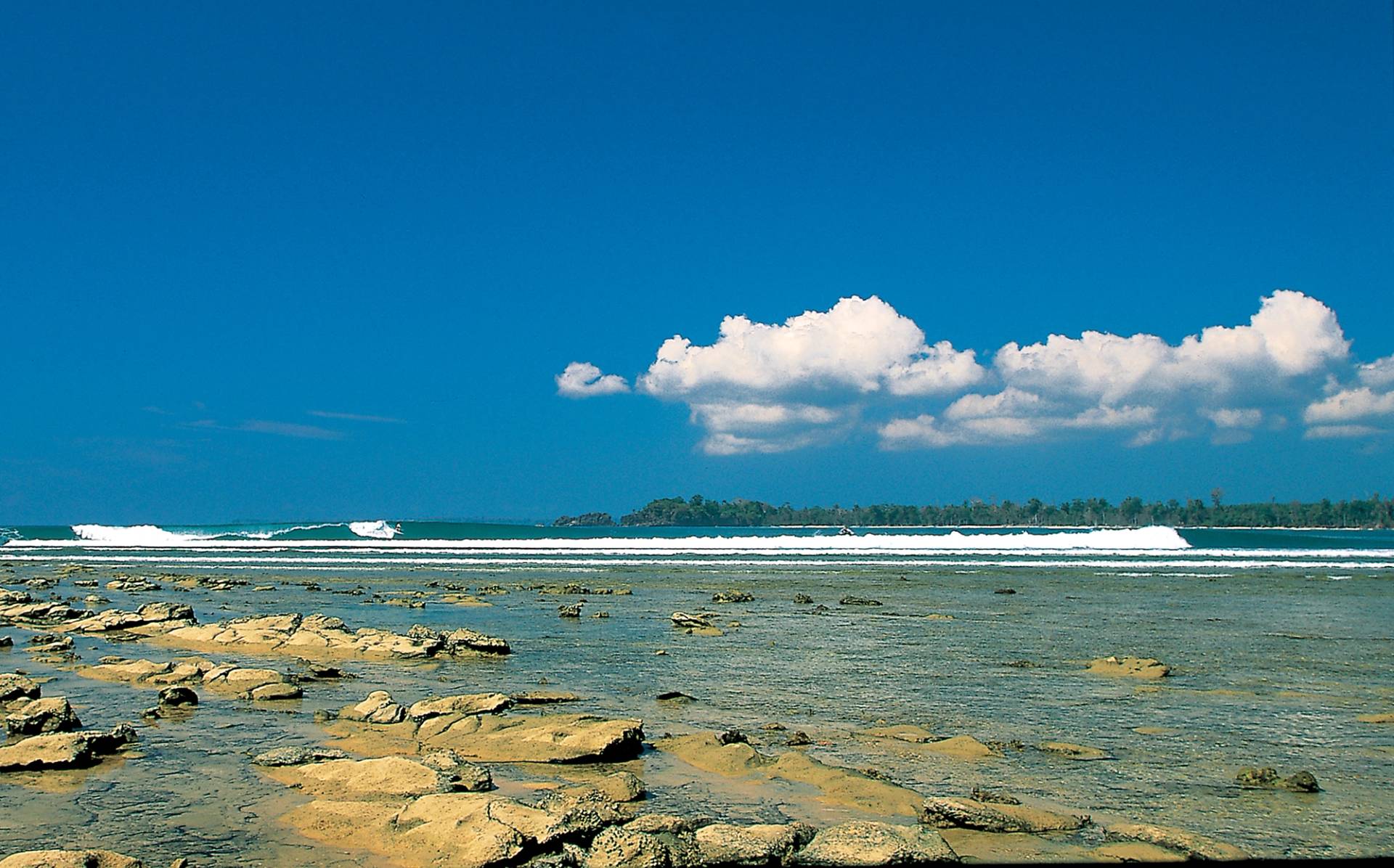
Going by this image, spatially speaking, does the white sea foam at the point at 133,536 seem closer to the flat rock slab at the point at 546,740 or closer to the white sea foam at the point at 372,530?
the white sea foam at the point at 372,530

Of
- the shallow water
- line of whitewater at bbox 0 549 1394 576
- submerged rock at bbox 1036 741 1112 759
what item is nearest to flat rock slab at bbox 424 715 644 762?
the shallow water

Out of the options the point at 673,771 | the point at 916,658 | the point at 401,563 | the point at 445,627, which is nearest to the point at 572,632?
the point at 445,627

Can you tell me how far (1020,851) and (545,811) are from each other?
3.02 metres

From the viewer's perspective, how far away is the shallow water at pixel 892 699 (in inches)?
271

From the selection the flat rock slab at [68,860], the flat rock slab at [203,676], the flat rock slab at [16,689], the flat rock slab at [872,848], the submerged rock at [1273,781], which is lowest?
the submerged rock at [1273,781]

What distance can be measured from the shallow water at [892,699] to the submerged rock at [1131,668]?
378 mm

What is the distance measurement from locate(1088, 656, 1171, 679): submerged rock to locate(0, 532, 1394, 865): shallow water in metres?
0.38

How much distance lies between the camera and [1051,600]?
25000mm

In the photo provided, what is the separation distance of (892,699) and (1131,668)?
427cm

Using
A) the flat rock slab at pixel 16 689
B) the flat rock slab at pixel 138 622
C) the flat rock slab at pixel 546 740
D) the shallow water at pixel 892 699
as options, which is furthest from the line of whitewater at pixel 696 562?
the flat rock slab at pixel 546 740

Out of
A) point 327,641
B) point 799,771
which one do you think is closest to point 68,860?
point 799,771

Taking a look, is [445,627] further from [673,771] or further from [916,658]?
[673,771]

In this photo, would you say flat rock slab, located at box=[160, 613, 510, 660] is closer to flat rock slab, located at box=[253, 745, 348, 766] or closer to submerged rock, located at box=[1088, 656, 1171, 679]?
flat rock slab, located at box=[253, 745, 348, 766]

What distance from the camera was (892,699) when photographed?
11.3m
